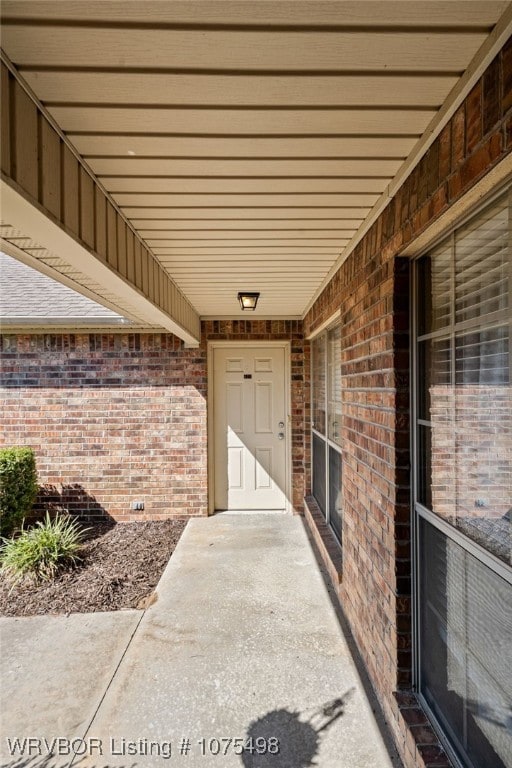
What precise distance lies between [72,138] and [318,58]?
0.88m

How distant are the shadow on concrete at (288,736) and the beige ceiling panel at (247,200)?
100 inches

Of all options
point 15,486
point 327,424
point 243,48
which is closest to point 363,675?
point 327,424

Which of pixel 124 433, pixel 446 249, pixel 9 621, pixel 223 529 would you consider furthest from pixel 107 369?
pixel 446 249

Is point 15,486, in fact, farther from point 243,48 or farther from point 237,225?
point 243,48

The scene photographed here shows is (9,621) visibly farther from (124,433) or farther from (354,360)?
(354,360)

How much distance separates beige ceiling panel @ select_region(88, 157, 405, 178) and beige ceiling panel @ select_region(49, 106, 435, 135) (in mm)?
177

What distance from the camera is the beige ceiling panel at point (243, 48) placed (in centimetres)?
99

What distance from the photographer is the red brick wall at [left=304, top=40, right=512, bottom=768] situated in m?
1.19

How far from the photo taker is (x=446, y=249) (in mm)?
1601

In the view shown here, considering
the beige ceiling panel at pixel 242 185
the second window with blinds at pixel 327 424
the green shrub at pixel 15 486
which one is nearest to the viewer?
the beige ceiling panel at pixel 242 185

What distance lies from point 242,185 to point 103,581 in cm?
333

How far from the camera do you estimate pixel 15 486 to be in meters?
4.37

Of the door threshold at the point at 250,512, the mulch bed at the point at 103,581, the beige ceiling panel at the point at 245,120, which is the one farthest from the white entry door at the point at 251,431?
the beige ceiling panel at the point at 245,120

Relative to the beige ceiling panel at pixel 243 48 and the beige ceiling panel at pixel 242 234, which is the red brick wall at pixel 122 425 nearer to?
the beige ceiling panel at pixel 242 234
